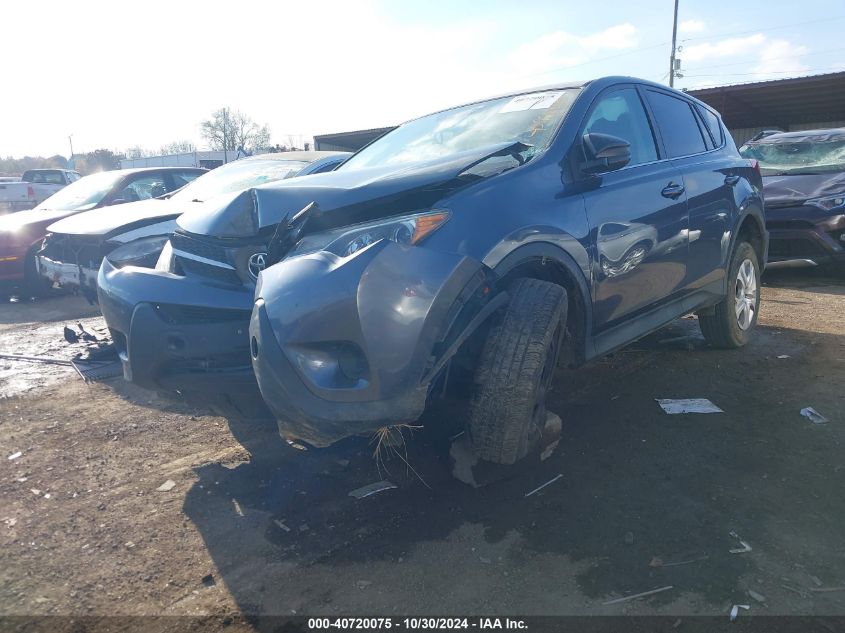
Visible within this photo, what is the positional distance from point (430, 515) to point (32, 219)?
7.31 m

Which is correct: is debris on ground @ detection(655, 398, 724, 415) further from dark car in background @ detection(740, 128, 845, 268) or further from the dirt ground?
dark car in background @ detection(740, 128, 845, 268)

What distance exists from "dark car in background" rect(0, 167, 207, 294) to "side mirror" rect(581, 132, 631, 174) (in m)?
6.66

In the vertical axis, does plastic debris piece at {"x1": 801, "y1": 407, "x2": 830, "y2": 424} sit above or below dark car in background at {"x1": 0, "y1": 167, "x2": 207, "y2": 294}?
below

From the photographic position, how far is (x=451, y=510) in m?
2.85

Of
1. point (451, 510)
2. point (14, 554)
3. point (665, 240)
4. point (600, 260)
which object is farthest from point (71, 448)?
point (665, 240)

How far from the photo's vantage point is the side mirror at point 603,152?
126 inches

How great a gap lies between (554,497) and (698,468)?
781 millimetres

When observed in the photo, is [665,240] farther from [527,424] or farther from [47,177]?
[47,177]

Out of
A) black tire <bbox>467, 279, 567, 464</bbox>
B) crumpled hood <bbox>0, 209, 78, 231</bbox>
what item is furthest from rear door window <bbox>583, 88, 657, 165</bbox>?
crumpled hood <bbox>0, 209, 78, 231</bbox>

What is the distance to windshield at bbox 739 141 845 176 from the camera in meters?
8.70

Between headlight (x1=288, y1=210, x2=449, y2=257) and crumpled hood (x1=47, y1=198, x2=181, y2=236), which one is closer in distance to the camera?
headlight (x1=288, y1=210, x2=449, y2=257)

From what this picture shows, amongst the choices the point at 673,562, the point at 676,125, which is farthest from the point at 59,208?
the point at 673,562

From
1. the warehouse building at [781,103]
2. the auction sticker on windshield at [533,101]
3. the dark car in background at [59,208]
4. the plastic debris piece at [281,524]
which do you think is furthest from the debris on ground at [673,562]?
the warehouse building at [781,103]

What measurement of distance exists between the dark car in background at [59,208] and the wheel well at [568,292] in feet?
21.9
